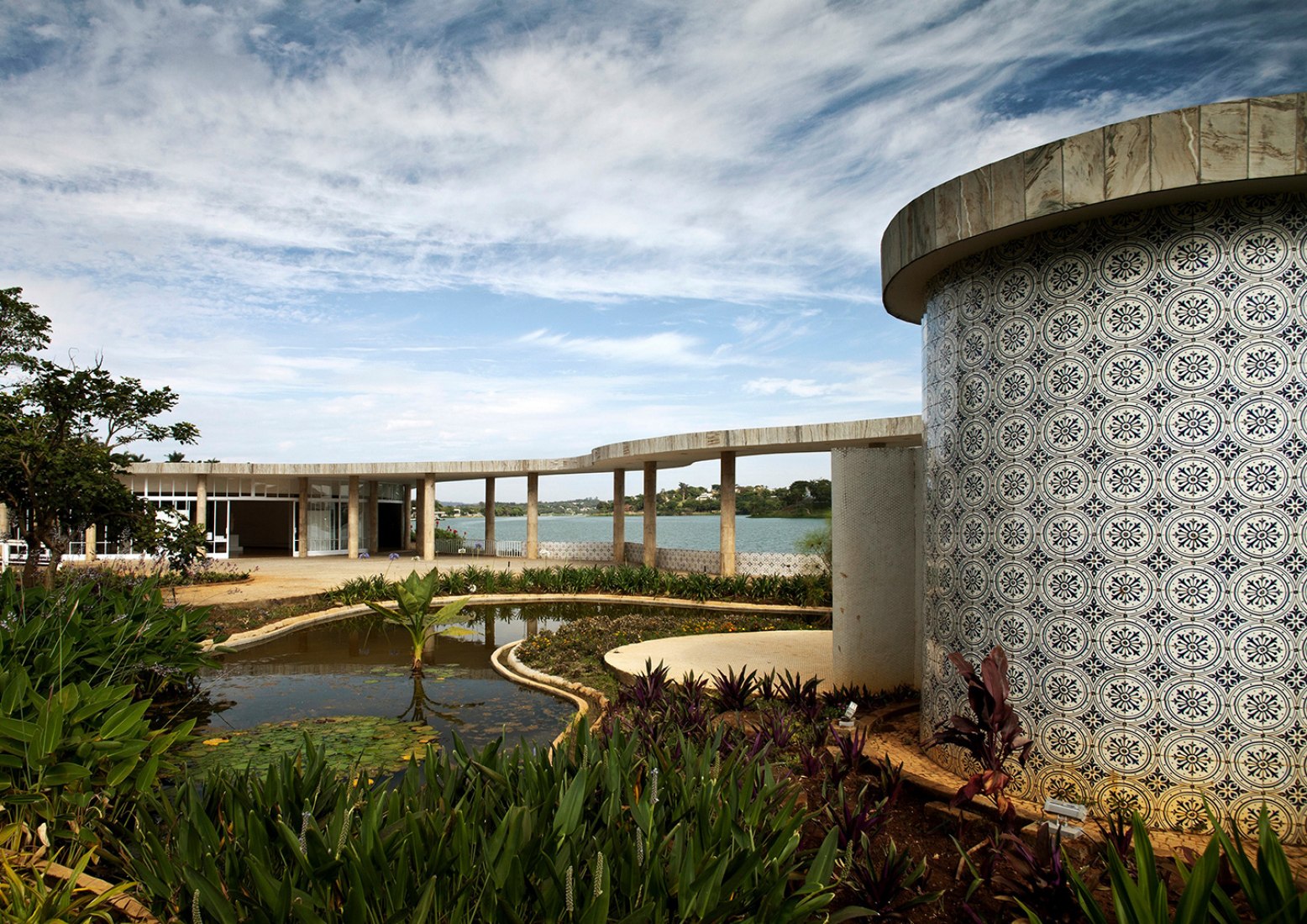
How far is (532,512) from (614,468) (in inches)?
150

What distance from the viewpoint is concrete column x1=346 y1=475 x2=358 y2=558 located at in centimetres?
2377

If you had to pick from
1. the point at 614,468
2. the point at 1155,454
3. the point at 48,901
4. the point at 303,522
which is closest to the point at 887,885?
the point at 1155,454

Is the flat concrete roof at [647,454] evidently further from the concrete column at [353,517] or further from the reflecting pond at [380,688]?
the reflecting pond at [380,688]

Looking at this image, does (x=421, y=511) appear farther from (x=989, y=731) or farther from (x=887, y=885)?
(x=887, y=885)

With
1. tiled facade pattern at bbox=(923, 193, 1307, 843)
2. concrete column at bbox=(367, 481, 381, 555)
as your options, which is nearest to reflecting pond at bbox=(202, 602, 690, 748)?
tiled facade pattern at bbox=(923, 193, 1307, 843)

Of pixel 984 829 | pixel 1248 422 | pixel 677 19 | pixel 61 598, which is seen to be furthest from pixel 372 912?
pixel 677 19

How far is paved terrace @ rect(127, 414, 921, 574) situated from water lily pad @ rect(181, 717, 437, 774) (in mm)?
10999

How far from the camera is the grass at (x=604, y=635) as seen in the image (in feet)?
27.3

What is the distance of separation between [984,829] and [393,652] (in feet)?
26.6

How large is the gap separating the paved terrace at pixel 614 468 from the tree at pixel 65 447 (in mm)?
10214

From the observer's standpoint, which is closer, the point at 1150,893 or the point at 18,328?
the point at 1150,893

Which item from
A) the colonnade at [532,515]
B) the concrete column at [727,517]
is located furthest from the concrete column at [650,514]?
the concrete column at [727,517]

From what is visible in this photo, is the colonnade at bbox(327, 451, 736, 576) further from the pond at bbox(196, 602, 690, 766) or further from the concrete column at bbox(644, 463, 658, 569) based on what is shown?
the pond at bbox(196, 602, 690, 766)

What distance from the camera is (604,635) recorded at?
10133 mm
